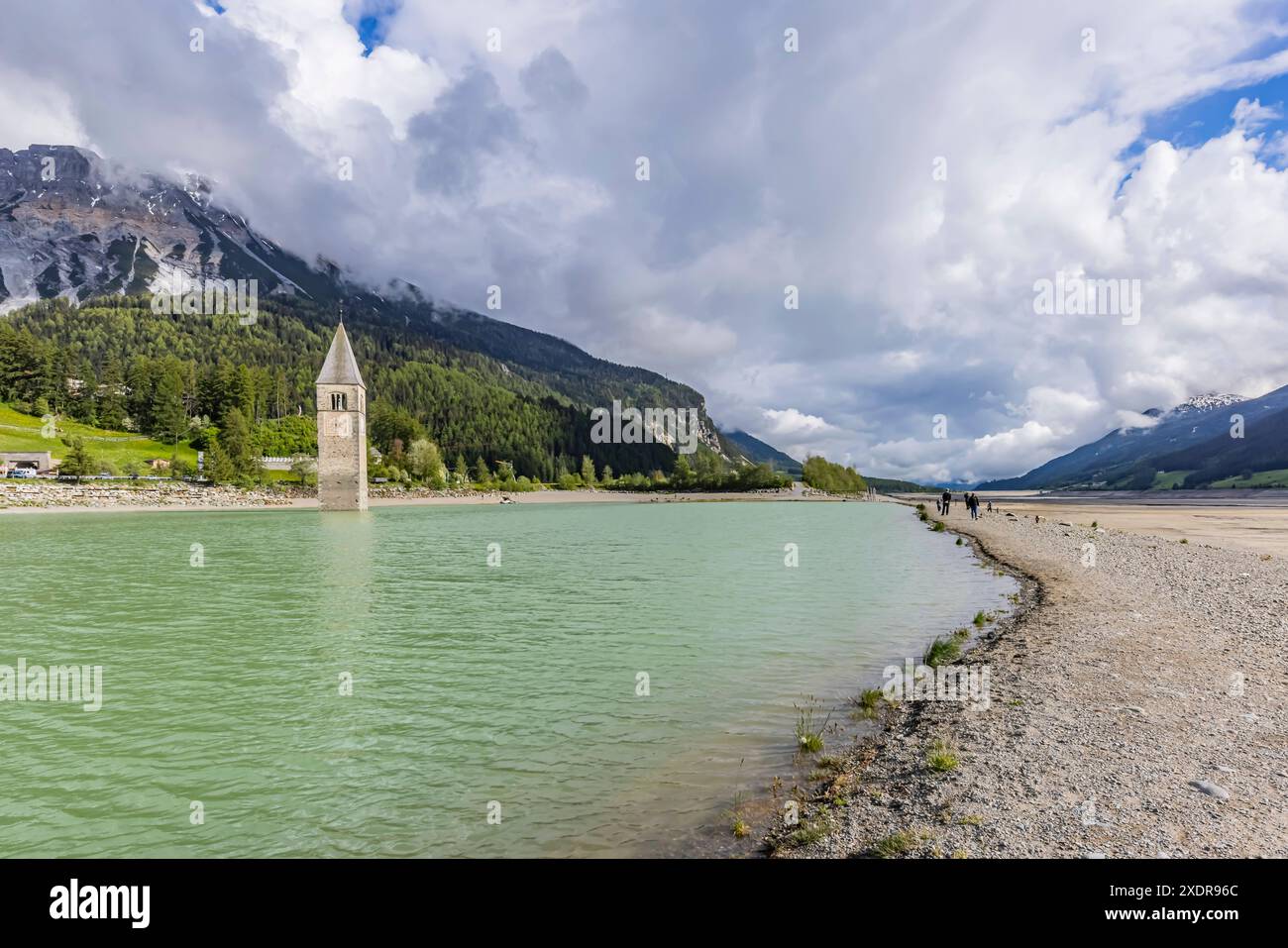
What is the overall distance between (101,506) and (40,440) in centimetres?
4913

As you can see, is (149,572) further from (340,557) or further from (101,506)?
(101,506)

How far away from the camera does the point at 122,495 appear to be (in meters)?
112

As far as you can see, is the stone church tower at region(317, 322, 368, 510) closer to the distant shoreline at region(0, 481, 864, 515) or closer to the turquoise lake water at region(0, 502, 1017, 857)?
the distant shoreline at region(0, 481, 864, 515)

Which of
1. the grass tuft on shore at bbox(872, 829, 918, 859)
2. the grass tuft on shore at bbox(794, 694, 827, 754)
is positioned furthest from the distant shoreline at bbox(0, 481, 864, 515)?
the grass tuft on shore at bbox(872, 829, 918, 859)

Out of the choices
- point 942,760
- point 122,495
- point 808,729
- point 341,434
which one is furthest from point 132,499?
point 942,760

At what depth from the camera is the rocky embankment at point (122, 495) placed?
3949 inches

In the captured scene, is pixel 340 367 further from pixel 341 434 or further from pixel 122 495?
pixel 122 495

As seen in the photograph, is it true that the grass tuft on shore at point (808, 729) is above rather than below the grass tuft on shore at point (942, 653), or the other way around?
below

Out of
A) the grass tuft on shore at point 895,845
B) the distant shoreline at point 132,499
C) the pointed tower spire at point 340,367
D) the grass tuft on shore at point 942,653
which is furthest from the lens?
the pointed tower spire at point 340,367

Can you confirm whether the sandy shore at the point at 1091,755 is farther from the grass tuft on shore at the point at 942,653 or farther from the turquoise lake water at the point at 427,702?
the turquoise lake water at the point at 427,702

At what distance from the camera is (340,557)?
43.9 metres

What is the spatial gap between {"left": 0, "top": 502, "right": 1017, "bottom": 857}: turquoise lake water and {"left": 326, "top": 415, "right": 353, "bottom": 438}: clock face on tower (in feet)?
341

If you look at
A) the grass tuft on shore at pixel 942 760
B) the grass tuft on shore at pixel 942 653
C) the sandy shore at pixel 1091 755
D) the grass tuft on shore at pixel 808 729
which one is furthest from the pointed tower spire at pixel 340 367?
the grass tuft on shore at pixel 942 760

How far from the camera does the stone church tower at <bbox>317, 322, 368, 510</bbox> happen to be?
130m
